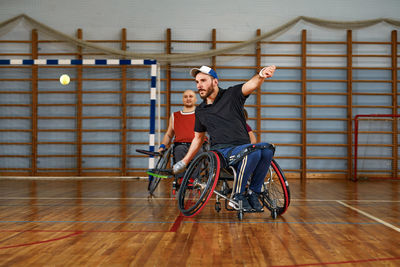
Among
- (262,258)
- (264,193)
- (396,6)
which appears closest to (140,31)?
(396,6)

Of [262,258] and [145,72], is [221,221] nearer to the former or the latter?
[262,258]

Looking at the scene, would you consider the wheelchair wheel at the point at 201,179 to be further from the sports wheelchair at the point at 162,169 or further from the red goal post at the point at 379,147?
the red goal post at the point at 379,147

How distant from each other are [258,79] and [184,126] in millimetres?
1642

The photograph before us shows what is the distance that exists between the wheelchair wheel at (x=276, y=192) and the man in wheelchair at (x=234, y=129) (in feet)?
0.43

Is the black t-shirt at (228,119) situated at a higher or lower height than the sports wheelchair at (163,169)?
higher

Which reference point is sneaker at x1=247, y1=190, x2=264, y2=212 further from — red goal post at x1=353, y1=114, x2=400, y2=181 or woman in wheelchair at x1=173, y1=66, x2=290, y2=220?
red goal post at x1=353, y1=114, x2=400, y2=181

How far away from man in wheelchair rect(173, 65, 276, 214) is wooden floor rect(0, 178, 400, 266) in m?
0.25

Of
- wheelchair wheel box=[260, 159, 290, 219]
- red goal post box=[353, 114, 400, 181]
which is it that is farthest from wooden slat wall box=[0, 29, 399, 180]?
wheelchair wheel box=[260, 159, 290, 219]

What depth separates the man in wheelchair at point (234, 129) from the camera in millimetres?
2277

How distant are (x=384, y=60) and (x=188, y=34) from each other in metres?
3.76

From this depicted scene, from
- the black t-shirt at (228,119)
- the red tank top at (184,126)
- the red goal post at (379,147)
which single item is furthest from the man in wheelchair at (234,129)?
the red goal post at (379,147)

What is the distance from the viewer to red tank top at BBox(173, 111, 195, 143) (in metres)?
3.81

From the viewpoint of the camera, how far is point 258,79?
7.54 ft

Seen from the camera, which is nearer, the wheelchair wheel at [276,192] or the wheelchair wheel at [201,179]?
the wheelchair wheel at [201,179]
